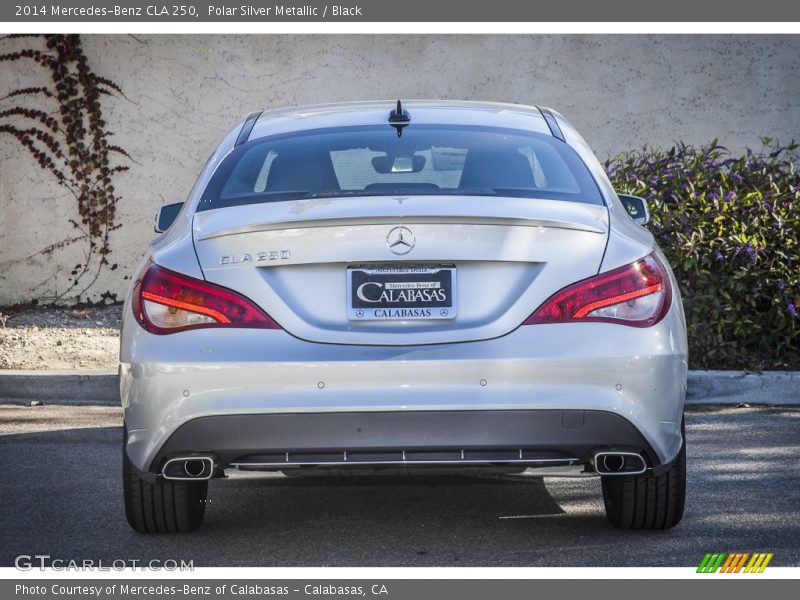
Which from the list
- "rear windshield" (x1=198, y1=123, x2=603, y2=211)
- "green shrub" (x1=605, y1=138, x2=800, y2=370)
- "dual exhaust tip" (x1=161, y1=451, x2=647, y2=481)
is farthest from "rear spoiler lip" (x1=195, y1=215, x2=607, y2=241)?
"green shrub" (x1=605, y1=138, x2=800, y2=370)

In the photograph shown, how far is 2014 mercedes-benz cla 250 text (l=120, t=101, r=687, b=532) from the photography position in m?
4.14

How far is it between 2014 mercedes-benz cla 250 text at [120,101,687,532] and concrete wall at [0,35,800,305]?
7.42 meters

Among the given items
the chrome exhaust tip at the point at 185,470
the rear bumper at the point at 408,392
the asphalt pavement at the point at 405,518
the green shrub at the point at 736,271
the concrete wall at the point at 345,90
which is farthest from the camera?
the concrete wall at the point at 345,90

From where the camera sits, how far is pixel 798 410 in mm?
8141

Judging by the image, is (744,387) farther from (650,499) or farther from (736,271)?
(650,499)

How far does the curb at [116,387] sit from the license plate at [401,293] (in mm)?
4545

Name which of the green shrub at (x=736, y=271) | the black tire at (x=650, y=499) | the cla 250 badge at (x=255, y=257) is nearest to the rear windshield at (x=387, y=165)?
the cla 250 badge at (x=255, y=257)

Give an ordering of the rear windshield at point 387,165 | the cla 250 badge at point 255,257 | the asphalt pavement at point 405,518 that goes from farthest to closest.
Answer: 1. the rear windshield at point 387,165
2. the asphalt pavement at point 405,518
3. the cla 250 badge at point 255,257

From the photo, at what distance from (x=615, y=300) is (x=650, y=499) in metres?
0.96

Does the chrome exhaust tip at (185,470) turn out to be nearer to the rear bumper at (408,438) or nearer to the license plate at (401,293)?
the rear bumper at (408,438)

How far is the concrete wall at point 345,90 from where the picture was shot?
11.6 meters

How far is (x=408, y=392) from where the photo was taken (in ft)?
13.6

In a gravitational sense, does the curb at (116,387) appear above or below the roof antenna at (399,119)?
below

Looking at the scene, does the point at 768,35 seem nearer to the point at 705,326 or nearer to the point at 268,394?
the point at 705,326
